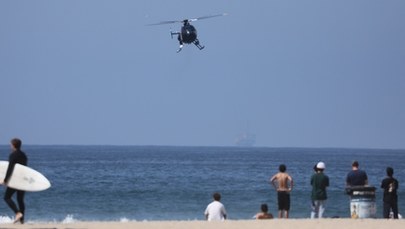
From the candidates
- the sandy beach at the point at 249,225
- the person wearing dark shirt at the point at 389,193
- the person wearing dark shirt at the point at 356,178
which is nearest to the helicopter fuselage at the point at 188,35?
the person wearing dark shirt at the point at 389,193

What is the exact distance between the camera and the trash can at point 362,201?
2398cm

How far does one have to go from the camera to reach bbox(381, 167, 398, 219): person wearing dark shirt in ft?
82.2

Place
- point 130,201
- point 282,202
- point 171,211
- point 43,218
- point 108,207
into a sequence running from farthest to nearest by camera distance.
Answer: point 130,201
point 108,207
point 171,211
point 43,218
point 282,202

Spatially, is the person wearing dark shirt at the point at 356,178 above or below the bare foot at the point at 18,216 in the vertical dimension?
above

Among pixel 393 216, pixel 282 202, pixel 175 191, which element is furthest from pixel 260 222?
pixel 175 191

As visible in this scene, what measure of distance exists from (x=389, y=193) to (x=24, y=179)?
9157mm

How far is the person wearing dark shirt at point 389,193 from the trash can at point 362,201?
94cm

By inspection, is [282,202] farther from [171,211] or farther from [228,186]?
[228,186]

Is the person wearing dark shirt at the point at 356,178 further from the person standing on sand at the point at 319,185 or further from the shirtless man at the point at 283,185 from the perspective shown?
the shirtless man at the point at 283,185

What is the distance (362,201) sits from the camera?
24.2 meters

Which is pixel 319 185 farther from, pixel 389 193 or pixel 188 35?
pixel 188 35

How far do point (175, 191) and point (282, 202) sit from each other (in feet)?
136

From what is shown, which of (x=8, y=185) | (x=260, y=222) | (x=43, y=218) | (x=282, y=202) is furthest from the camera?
(x=43, y=218)

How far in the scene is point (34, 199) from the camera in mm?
54125
